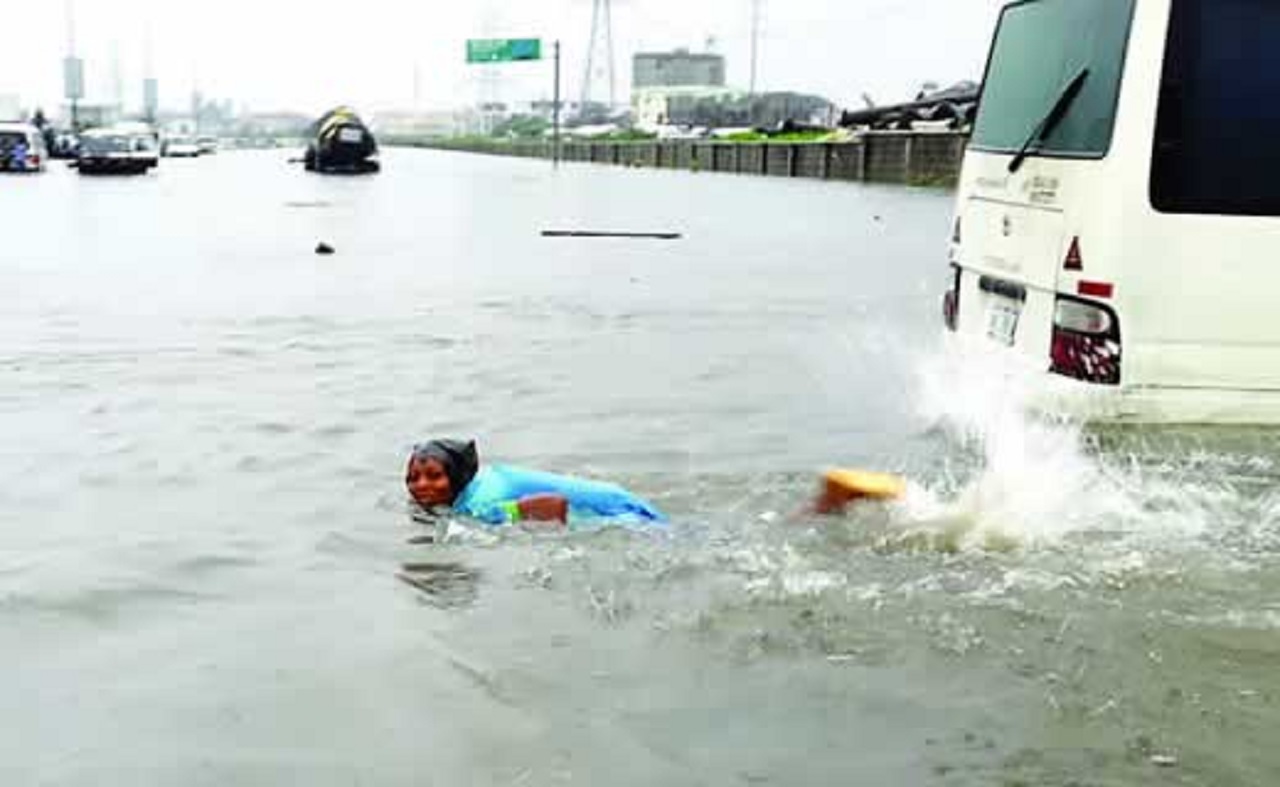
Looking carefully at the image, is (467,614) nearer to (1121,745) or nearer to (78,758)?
(78,758)

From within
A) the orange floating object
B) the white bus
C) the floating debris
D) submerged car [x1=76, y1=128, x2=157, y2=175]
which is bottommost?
submerged car [x1=76, y1=128, x2=157, y2=175]

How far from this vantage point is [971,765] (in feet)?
12.2

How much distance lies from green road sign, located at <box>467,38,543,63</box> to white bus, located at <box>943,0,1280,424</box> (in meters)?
94.9

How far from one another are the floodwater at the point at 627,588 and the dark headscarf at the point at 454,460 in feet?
0.87

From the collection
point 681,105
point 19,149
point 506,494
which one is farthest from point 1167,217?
point 681,105

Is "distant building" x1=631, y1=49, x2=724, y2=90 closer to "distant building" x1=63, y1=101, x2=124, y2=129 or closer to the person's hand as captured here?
"distant building" x1=63, y1=101, x2=124, y2=129

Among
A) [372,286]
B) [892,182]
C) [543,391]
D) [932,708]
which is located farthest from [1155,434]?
[892,182]

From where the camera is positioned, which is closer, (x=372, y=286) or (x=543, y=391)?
(x=543, y=391)

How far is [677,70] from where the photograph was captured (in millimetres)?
168250

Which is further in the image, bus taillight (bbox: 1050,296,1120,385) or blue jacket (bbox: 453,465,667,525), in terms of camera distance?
blue jacket (bbox: 453,465,667,525)

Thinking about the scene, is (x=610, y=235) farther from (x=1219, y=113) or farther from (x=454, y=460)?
(x=1219, y=113)

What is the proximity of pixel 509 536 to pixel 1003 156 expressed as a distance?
2.65 meters

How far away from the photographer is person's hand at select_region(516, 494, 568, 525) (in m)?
6.00

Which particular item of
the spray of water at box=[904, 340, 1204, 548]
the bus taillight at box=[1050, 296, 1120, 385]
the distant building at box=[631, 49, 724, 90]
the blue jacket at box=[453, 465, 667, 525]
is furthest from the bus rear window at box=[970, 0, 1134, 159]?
the distant building at box=[631, 49, 724, 90]
